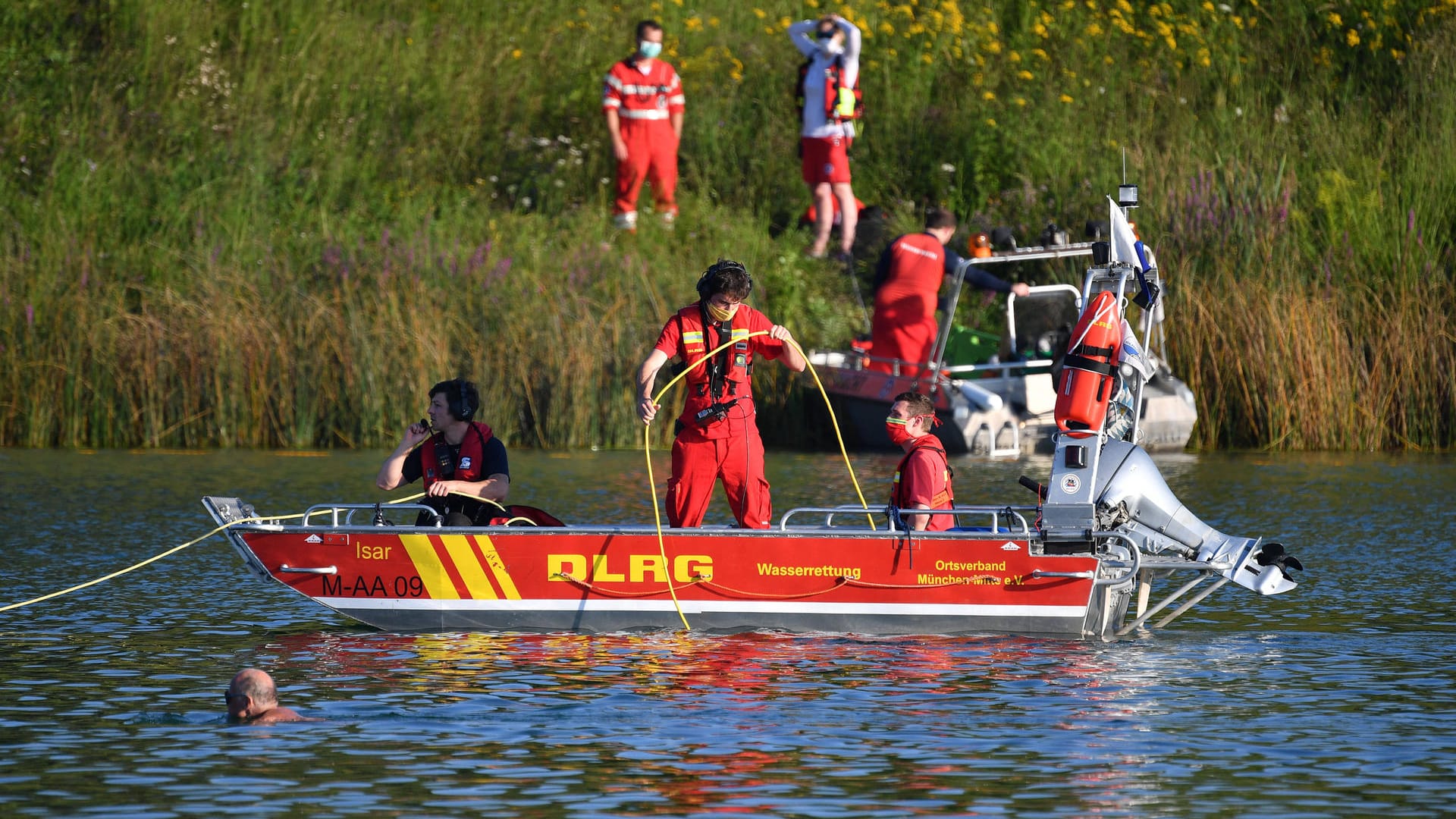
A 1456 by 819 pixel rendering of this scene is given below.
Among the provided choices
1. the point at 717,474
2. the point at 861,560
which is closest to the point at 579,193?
the point at 717,474

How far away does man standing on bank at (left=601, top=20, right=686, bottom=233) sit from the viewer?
24516 mm

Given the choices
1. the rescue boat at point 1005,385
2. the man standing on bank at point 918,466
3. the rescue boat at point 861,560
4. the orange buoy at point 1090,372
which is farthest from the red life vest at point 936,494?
the rescue boat at point 1005,385

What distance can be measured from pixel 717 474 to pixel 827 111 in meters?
13.1

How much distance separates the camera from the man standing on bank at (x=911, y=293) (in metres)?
19.9

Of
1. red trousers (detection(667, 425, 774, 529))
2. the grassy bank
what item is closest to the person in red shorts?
the grassy bank

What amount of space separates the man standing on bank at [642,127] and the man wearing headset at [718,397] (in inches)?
539

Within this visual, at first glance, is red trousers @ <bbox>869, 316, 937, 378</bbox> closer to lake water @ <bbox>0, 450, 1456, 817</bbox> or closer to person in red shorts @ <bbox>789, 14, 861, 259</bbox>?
person in red shorts @ <bbox>789, 14, 861, 259</bbox>

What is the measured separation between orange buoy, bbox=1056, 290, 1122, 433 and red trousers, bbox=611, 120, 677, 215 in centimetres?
1488

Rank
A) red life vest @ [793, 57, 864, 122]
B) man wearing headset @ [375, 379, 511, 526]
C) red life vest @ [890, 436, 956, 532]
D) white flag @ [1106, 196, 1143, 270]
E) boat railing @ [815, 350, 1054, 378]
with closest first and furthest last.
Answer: white flag @ [1106, 196, 1143, 270], red life vest @ [890, 436, 956, 532], man wearing headset @ [375, 379, 511, 526], boat railing @ [815, 350, 1054, 378], red life vest @ [793, 57, 864, 122]

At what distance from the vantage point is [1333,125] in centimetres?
2506

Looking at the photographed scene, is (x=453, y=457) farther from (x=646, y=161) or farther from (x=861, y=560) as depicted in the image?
(x=646, y=161)

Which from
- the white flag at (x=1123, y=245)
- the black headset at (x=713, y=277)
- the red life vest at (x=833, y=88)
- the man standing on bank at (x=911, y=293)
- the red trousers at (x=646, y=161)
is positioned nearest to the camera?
the white flag at (x=1123, y=245)

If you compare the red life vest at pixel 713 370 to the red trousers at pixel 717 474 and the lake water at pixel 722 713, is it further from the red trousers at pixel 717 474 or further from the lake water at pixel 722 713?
the lake water at pixel 722 713

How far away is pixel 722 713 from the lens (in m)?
8.85
